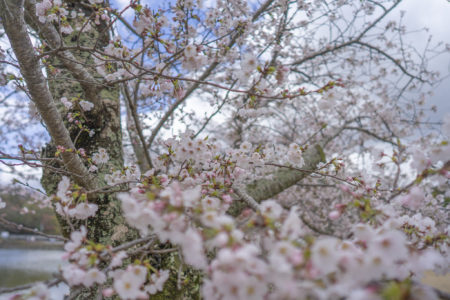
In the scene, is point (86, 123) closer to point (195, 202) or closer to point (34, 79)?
point (34, 79)

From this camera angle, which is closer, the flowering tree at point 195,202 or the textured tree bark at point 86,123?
the flowering tree at point 195,202

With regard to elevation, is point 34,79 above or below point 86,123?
below

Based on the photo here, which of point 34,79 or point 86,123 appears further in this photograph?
point 86,123

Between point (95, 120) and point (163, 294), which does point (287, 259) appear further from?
point (95, 120)

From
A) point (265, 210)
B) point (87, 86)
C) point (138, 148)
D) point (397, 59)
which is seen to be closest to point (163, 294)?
point (265, 210)

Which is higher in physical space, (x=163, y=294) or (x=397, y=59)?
(x=397, y=59)

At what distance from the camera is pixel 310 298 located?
0.59 meters

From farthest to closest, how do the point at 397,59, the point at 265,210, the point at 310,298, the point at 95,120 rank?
1. the point at 397,59
2. the point at 95,120
3. the point at 265,210
4. the point at 310,298

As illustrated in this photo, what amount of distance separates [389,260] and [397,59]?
207 inches

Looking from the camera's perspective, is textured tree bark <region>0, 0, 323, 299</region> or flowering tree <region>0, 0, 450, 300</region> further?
textured tree bark <region>0, 0, 323, 299</region>

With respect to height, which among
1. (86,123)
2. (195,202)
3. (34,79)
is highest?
(86,123)

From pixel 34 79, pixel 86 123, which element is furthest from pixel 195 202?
pixel 86 123

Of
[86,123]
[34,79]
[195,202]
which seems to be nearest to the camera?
[195,202]

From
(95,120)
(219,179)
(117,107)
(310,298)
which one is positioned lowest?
(310,298)
